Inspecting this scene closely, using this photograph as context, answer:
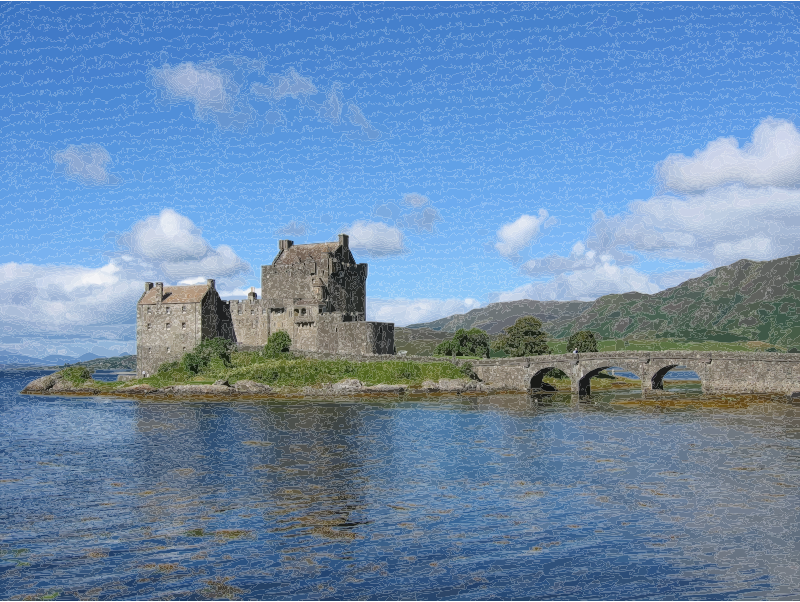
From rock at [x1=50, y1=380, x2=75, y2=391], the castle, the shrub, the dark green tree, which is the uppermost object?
the castle

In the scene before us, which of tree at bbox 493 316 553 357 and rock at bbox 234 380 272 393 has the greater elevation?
tree at bbox 493 316 553 357

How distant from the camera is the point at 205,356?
3034 inches

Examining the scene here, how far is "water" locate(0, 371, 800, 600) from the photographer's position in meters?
14.6

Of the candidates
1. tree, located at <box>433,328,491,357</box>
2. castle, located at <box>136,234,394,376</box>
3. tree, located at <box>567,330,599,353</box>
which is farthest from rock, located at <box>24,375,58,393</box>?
tree, located at <box>567,330,599,353</box>

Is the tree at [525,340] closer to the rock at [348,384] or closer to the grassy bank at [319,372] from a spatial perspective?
the grassy bank at [319,372]

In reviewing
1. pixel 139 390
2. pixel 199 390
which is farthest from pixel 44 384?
pixel 199 390

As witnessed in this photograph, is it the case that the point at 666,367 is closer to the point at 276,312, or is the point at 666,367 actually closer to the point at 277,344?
the point at 277,344

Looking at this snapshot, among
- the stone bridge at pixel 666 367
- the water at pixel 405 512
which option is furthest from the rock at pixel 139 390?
the stone bridge at pixel 666 367

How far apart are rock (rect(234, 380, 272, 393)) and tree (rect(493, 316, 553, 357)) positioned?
3450 cm

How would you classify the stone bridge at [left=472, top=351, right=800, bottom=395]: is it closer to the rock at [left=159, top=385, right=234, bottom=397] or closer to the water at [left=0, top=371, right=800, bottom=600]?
the water at [left=0, top=371, right=800, bottom=600]

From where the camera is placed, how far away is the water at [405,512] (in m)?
14.6

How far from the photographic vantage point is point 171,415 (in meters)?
53.1

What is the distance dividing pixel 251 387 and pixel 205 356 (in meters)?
9.16

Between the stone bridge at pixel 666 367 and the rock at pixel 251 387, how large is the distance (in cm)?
2283
